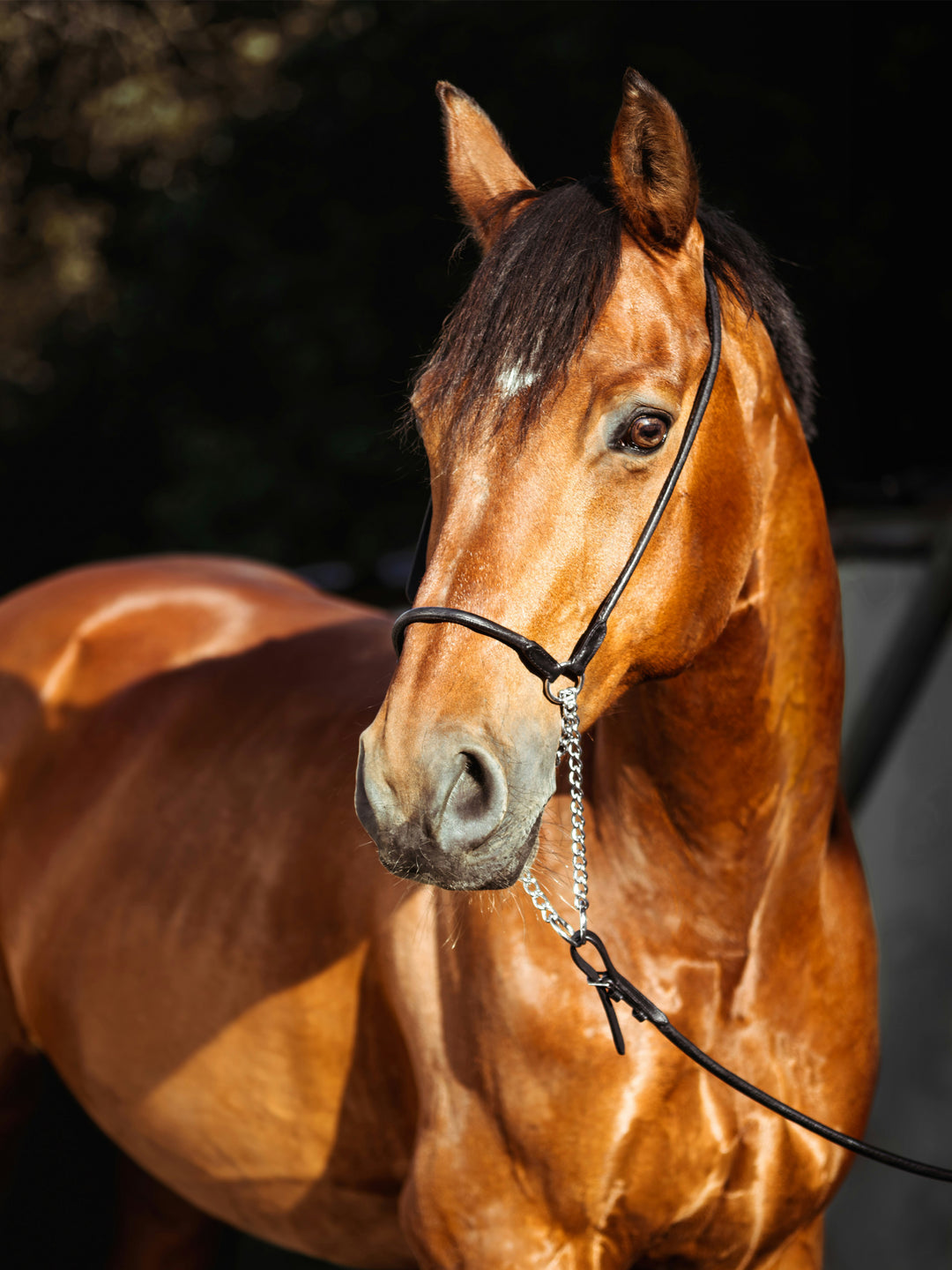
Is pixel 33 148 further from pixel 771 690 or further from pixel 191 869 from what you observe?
pixel 771 690

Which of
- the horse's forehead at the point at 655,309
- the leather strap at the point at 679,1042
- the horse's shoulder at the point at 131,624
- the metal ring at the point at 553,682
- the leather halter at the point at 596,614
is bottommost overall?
the horse's shoulder at the point at 131,624

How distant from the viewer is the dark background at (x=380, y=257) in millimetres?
5879

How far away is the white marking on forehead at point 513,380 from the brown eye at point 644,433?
0.42ft

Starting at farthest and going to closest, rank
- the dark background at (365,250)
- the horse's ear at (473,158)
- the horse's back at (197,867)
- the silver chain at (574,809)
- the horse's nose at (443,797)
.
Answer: the dark background at (365,250) → the horse's back at (197,867) → the horse's ear at (473,158) → the silver chain at (574,809) → the horse's nose at (443,797)

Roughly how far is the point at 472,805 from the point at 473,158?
40.0 inches

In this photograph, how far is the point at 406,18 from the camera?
328 inches

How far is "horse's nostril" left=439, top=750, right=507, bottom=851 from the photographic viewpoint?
118 cm

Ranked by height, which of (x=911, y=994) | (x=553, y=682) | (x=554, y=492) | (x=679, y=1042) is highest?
(x=554, y=492)

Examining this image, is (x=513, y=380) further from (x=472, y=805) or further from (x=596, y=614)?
(x=472, y=805)

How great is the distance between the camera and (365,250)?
8.48 m

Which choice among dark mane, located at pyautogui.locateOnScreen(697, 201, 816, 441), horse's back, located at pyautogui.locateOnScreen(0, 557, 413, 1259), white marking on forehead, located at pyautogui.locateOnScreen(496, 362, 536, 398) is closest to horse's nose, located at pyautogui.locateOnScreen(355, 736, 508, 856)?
white marking on forehead, located at pyautogui.locateOnScreen(496, 362, 536, 398)

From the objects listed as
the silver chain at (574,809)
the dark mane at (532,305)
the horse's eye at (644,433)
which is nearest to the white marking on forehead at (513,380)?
the dark mane at (532,305)

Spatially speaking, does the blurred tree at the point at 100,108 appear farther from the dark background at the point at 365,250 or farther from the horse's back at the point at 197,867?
the horse's back at the point at 197,867

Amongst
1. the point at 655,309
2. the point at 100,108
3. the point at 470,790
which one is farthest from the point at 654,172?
the point at 100,108
